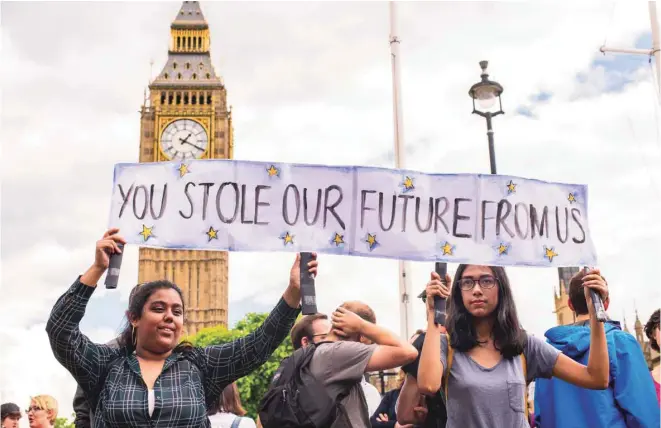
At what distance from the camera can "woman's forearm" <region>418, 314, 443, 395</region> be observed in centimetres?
386

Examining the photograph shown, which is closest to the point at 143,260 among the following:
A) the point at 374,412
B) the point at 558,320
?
the point at 558,320

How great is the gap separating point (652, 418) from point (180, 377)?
2515 millimetres

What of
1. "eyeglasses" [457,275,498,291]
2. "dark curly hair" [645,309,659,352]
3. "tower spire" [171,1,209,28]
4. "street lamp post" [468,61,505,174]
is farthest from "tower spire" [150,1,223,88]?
"eyeglasses" [457,275,498,291]

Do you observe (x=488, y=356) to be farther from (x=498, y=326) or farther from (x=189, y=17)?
(x=189, y=17)

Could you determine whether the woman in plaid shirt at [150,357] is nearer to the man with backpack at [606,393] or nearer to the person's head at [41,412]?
the man with backpack at [606,393]

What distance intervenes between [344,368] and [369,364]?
0.15 metres

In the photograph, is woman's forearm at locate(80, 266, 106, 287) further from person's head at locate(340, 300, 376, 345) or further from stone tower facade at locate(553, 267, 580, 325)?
stone tower facade at locate(553, 267, 580, 325)

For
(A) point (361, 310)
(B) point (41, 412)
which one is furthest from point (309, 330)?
(B) point (41, 412)

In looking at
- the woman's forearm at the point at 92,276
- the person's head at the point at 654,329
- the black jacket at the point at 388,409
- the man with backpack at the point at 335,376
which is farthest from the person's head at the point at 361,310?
the person's head at the point at 654,329

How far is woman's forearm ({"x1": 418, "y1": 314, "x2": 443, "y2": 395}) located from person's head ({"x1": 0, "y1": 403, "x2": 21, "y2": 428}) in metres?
5.67

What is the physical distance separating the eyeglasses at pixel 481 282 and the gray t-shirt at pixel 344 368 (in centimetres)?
55

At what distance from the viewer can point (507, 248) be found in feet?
15.3

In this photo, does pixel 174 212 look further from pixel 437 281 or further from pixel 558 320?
pixel 558 320

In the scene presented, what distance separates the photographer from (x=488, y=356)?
13.4 ft
